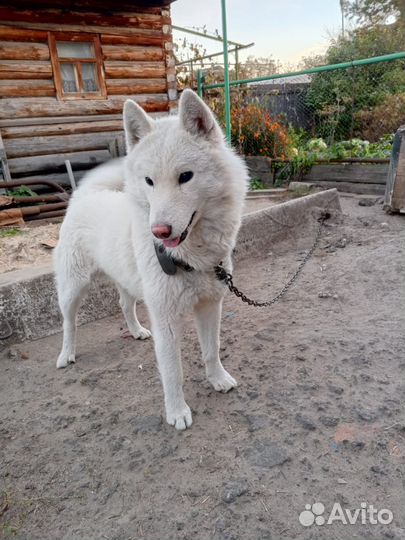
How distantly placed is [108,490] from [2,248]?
3.24 metres

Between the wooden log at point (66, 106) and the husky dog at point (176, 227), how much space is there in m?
5.39

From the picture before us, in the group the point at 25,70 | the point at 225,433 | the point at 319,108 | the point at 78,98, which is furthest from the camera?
the point at 319,108

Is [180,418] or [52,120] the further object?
[52,120]

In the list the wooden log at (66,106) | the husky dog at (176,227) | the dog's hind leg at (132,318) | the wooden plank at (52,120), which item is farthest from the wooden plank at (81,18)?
the dog's hind leg at (132,318)

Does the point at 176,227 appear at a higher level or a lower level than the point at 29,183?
higher

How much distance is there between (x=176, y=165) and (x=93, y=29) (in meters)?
6.93

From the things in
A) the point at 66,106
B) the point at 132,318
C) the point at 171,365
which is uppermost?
the point at 66,106

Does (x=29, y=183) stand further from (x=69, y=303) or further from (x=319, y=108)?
(x=319, y=108)

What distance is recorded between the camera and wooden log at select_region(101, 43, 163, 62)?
719 centimetres

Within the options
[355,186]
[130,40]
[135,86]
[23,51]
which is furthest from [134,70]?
[355,186]

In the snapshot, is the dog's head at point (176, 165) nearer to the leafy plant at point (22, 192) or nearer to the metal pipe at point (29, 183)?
the metal pipe at point (29, 183)

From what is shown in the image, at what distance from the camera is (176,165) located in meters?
1.64

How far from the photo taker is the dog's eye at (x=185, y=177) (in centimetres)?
167

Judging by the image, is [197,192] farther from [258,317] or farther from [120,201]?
[258,317]
